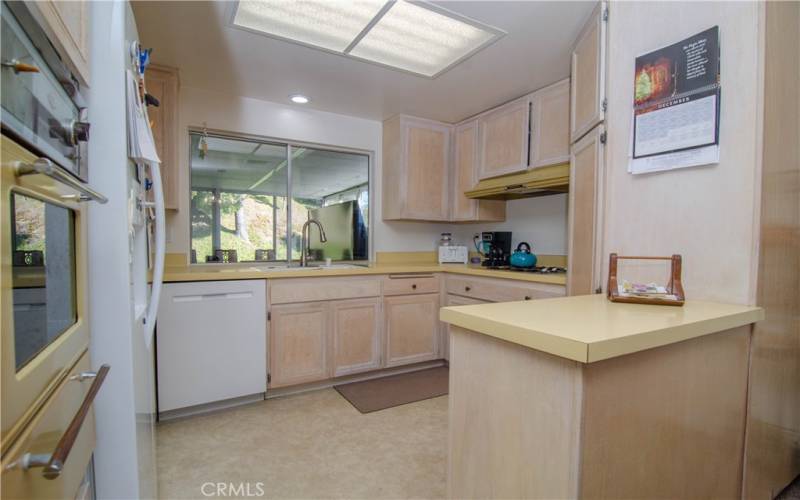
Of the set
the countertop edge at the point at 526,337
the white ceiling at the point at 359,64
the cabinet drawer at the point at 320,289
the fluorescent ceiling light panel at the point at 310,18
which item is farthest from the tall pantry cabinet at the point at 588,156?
the cabinet drawer at the point at 320,289

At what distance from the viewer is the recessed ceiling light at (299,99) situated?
2914 mm

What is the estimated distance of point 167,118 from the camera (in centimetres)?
236

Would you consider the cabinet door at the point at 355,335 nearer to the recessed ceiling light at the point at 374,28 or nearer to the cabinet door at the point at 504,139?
the cabinet door at the point at 504,139

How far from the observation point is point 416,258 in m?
3.81

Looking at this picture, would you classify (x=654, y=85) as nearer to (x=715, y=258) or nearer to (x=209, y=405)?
(x=715, y=258)

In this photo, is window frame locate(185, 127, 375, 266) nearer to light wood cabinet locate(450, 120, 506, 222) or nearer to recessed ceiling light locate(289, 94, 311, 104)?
recessed ceiling light locate(289, 94, 311, 104)

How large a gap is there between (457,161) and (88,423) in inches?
127

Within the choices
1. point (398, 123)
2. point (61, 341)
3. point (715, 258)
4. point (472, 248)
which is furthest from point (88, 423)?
point (472, 248)

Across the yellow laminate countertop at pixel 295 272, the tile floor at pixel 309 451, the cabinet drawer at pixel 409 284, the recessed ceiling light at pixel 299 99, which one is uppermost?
the recessed ceiling light at pixel 299 99

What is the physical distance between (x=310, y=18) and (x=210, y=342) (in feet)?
6.52

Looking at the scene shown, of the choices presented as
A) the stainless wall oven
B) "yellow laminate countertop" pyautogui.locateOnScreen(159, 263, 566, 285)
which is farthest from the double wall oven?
"yellow laminate countertop" pyautogui.locateOnScreen(159, 263, 566, 285)

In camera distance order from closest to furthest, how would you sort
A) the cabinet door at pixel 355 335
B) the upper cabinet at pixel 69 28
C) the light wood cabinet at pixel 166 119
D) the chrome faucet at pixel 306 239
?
the upper cabinet at pixel 69 28
the light wood cabinet at pixel 166 119
the cabinet door at pixel 355 335
the chrome faucet at pixel 306 239

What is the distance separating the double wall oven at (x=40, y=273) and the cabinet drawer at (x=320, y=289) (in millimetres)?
1656

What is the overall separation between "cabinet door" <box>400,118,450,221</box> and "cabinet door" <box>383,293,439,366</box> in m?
0.80
